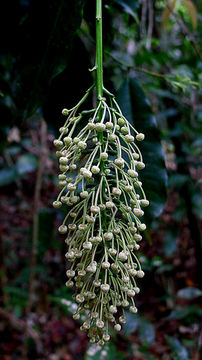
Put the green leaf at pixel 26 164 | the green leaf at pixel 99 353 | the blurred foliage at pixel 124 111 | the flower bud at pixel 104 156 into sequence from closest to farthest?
the flower bud at pixel 104 156
the blurred foliage at pixel 124 111
the green leaf at pixel 99 353
the green leaf at pixel 26 164

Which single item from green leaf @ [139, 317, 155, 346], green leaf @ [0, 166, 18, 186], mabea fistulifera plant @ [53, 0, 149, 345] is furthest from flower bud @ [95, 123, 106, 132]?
green leaf @ [0, 166, 18, 186]

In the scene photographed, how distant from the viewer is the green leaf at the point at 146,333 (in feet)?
5.44

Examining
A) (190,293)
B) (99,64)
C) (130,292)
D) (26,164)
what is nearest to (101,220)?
(130,292)

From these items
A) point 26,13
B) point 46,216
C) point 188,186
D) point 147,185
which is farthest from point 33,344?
point 26,13

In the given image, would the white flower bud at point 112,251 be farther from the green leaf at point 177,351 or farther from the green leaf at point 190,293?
the green leaf at point 190,293

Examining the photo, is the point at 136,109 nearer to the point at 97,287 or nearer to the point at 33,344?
the point at 97,287

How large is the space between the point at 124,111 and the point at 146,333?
4.32ft

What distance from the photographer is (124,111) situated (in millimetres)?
906

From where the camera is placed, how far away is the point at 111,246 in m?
0.61

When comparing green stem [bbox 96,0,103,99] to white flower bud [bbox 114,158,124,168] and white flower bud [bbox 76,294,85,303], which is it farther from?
white flower bud [bbox 76,294,85,303]

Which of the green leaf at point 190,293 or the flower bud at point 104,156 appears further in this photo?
the green leaf at point 190,293

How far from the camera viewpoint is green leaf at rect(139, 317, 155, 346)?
166cm

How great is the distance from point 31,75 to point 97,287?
563 millimetres

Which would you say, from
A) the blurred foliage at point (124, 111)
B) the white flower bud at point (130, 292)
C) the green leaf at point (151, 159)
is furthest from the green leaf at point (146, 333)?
the white flower bud at point (130, 292)
